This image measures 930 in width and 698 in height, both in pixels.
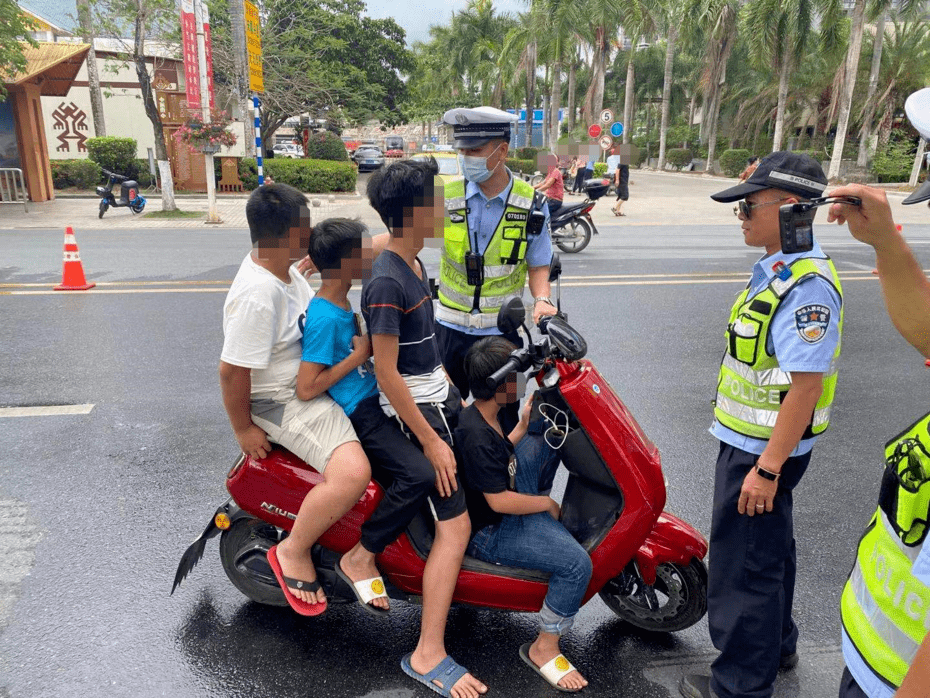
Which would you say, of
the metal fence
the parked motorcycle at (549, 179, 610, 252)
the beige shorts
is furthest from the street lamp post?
the beige shorts

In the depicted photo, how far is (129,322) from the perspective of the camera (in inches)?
275

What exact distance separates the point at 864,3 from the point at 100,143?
2580cm

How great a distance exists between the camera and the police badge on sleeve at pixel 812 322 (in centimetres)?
205

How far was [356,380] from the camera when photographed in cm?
260

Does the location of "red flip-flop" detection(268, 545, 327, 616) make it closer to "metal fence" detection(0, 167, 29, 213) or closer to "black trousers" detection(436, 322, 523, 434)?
"black trousers" detection(436, 322, 523, 434)

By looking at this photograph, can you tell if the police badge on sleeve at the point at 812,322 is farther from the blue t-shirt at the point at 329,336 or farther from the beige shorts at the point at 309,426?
the beige shorts at the point at 309,426

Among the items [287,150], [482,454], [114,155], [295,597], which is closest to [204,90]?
[114,155]

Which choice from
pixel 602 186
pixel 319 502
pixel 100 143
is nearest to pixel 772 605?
pixel 319 502

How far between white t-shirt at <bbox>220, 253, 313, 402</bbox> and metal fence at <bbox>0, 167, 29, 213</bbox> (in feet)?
54.9

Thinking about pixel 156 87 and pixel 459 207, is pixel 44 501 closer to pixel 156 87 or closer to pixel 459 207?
pixel 459 207

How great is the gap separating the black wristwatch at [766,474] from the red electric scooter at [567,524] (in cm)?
38

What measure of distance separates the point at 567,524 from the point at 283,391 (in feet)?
3.83

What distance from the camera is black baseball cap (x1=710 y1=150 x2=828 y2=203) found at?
2158mm

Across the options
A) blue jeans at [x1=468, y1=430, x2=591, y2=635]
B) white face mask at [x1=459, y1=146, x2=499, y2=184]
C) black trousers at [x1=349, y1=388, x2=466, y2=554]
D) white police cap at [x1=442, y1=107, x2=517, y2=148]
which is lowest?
blue jeans at [x1=468, y1=430, x2=591, y2=635]
